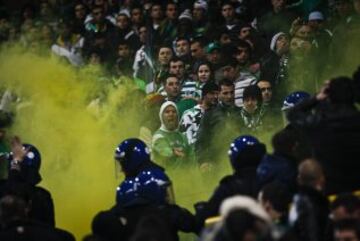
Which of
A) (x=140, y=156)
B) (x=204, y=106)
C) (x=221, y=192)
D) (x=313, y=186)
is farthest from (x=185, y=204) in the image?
(x=313, y=186)

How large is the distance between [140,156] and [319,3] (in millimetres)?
4989

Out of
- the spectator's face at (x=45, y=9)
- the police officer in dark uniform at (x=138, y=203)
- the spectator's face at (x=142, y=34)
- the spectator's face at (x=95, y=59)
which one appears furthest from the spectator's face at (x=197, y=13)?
the police officer in dark uniform at (x=138, y=203)

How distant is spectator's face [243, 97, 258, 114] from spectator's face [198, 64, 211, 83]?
46.6 inches

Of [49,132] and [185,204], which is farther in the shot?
[49,132]

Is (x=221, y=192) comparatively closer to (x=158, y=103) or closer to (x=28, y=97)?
(x=158, y=103)

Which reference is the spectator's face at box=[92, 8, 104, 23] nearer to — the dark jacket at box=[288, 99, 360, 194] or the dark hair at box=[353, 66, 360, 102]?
the dark hair at box=[353, 66, 360, 102]

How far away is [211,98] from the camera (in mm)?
15477

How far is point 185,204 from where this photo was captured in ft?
48.1

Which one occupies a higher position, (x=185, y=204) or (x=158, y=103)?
(x=158, y=103)

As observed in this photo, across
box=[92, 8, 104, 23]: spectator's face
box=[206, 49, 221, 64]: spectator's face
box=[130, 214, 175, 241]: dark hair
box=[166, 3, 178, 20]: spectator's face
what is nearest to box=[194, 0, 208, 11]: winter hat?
box=[166, 3, 178, 20]: spectator's face

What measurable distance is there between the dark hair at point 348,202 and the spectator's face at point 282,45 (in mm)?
6850

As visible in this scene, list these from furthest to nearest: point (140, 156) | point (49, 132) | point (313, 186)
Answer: point (49, 132)
point (140, 156)
point (313, 186)

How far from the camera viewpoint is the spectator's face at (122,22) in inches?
721

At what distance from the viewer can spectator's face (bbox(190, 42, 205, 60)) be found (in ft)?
54.3
